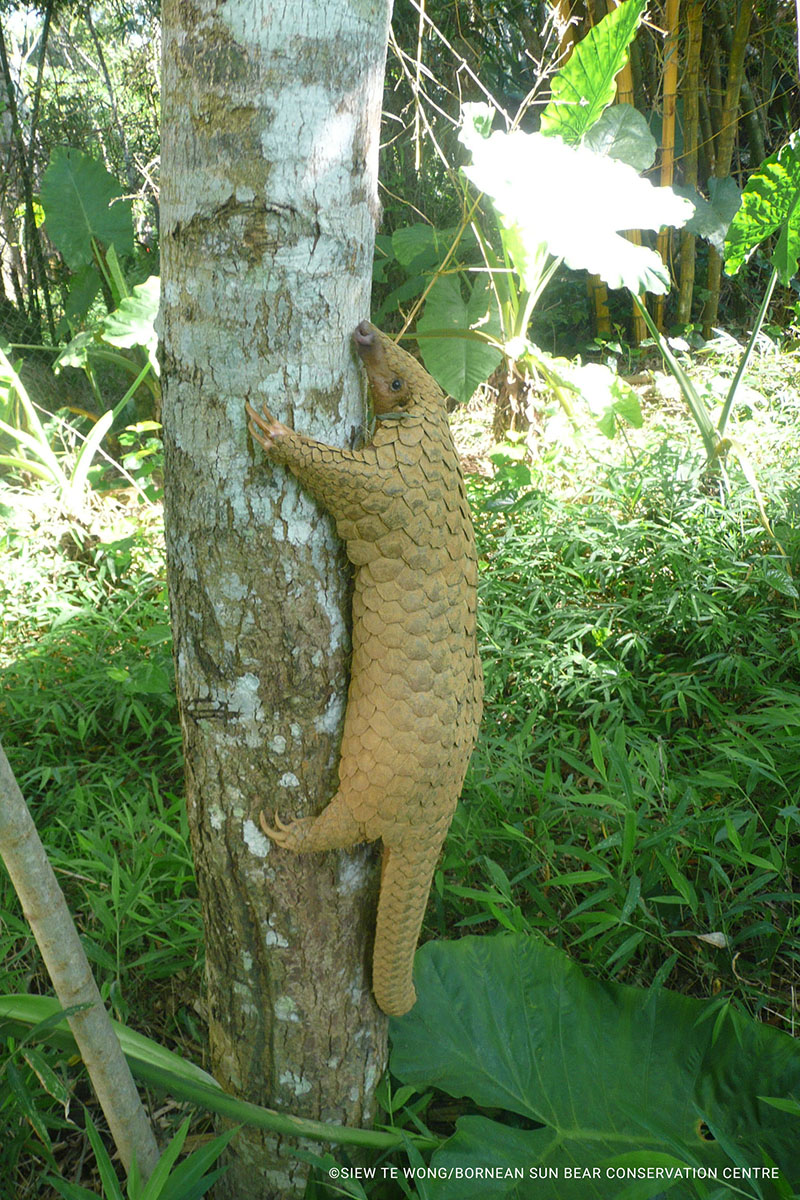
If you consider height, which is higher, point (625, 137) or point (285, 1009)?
point (625, 137)

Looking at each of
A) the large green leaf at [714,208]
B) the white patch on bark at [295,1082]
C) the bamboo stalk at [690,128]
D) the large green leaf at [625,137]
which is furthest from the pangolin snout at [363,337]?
the bamboo stalk at [690,128]

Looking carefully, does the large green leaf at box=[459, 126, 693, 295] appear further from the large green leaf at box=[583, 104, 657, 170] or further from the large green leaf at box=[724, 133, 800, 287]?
the large green leaf at box=[583, 104, 657, 170]

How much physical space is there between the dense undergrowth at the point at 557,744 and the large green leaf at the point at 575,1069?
133mm

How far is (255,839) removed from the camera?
1.07 meters

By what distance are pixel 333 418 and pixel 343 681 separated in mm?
340

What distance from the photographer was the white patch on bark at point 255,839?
1.06m

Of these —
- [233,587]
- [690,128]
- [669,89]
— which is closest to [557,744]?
[233,587]

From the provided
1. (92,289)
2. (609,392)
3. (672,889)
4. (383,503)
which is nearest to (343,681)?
(383,503)

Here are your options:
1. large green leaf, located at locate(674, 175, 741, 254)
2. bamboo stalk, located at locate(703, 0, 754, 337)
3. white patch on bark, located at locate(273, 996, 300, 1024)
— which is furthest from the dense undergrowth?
bamboo stalk, located at locate(703, 0, 754, 337)

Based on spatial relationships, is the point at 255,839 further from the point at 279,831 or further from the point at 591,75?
the point at 591,75

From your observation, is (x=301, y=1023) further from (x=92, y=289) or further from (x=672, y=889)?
(x=92, y=289)

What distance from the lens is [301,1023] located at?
46.2 inches

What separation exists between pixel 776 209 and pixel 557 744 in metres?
2.01

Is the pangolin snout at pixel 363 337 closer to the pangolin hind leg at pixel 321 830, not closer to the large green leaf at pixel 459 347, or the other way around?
the pangolin hind leg at pixel 321 830
